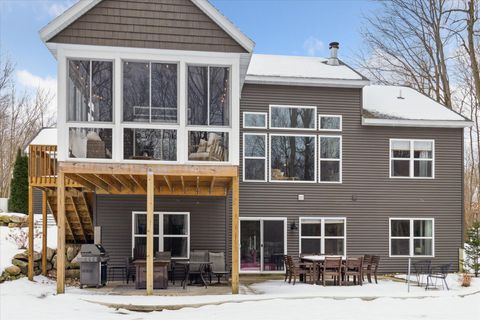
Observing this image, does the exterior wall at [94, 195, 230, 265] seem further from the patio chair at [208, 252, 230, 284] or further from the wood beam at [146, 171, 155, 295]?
the wood beam at [146, 171, 155, 295]

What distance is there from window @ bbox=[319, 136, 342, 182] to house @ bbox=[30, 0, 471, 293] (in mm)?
44

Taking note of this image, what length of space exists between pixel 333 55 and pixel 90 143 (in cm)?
975

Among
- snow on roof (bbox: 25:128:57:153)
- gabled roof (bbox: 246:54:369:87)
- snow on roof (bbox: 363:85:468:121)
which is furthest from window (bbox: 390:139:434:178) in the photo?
snow on roof (bbox: 25:128:57:153)

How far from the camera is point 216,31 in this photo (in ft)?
35.1

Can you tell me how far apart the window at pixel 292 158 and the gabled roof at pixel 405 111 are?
196 centimetres

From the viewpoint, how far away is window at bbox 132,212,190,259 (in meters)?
13.7

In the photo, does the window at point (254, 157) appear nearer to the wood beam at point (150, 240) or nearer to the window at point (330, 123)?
the window at point (330, 123)

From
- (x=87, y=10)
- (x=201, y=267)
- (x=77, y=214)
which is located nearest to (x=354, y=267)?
(x=201, y=267)

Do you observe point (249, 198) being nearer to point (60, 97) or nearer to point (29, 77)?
point (60, 97)

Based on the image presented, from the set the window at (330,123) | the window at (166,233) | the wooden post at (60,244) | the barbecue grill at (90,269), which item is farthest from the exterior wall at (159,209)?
the window at (330,123)

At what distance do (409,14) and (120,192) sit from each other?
19523 millimetres

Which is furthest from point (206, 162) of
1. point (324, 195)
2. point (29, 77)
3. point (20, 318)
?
point (29, 77)

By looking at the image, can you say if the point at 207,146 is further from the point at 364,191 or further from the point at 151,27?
the point at 364,191

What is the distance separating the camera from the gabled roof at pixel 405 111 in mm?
15141
